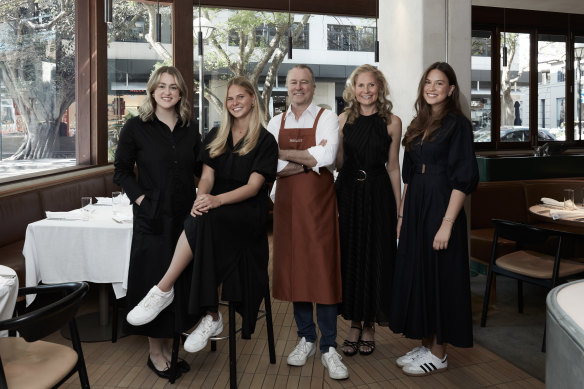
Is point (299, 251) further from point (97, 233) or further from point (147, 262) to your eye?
point (97, 233)

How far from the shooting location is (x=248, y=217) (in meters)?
3.07

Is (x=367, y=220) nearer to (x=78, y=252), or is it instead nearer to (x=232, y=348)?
(x=232, y=348)

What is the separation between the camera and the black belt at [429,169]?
321 cm

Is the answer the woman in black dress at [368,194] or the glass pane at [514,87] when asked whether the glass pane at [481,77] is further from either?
the woman in black dress at [368,194]

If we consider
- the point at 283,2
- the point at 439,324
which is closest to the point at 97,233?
the point at 439,324

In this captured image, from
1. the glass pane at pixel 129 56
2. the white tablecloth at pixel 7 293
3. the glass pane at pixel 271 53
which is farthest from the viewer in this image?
the glass pane at pixel 271 53

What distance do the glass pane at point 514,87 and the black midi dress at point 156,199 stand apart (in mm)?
7062

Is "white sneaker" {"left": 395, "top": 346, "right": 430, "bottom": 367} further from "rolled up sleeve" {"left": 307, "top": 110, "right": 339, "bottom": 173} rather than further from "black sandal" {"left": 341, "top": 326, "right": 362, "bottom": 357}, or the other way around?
"rolled up sleeve" {"left": 307, "top": 110, "right": 339, "bottom": 173}

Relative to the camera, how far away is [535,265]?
13.5 feet

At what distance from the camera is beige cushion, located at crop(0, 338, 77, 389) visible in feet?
6.81

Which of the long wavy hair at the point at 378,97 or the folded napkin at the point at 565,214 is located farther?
the folded napkin at the point at 565,214

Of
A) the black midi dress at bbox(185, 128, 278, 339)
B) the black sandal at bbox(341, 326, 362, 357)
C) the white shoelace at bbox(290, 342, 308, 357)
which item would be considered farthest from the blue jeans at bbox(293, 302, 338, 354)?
the black midi dress at bbox(185, 128, 278, 339)

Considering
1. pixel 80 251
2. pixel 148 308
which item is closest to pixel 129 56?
pixel 80 251

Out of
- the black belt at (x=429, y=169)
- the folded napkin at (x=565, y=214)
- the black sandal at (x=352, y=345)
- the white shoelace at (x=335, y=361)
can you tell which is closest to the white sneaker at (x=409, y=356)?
the black sandal at (x=352, y=345)
